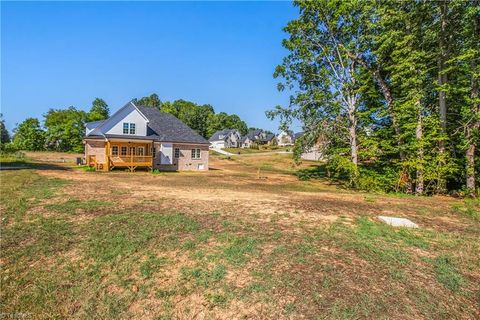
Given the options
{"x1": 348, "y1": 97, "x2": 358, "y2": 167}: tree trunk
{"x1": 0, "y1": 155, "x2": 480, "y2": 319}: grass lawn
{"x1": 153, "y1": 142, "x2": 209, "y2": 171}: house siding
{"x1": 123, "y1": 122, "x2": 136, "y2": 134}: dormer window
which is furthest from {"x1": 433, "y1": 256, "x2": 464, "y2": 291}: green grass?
{"x1": 123, "y1": 122, "x2": 136, "y2": 134}: dormer window

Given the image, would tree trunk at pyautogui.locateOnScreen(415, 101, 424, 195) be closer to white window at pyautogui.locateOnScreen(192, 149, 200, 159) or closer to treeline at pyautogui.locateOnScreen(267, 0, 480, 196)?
treeline at pyautogui.locateOnScreen(267, 0, 480, 196)

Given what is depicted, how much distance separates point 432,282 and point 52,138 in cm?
6189

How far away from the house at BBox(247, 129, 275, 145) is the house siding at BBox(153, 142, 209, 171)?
2549 inches

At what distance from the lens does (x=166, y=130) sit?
28.5 metres

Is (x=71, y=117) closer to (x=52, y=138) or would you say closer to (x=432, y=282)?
(x=52, y=138)

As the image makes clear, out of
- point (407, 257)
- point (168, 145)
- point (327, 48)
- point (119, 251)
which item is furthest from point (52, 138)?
point (407, 257)

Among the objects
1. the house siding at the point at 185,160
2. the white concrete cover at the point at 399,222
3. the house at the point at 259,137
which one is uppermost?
the house at the point at 259,137

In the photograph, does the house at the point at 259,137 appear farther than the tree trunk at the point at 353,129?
Yes

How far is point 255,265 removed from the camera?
4.93 meters

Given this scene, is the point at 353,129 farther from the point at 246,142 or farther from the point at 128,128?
the point at 246,142

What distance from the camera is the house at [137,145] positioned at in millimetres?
24500

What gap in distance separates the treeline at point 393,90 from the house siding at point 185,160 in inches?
409

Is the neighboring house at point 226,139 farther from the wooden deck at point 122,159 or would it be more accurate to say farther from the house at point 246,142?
the wooden deck at point 122,159

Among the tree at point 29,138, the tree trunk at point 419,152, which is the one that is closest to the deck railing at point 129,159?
the tree trunk at point 419,152
